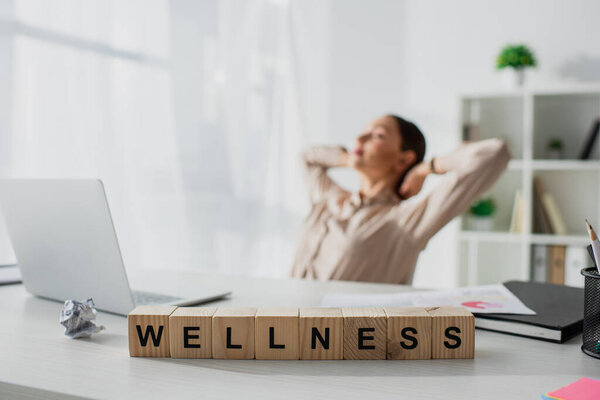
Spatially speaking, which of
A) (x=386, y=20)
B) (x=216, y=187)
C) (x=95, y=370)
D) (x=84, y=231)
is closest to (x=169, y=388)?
(x=95, y=370)

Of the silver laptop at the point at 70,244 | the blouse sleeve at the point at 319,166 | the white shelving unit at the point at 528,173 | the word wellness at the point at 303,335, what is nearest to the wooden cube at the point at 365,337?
the word wellness at the point at 303,335

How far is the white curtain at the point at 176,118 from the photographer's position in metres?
2.03

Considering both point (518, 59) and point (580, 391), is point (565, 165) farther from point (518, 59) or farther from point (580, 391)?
point (580, 391)

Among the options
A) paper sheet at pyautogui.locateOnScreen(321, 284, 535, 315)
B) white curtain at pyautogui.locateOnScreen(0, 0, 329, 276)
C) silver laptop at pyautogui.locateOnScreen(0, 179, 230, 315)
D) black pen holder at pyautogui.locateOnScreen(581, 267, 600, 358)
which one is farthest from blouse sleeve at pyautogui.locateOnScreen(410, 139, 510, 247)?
white curtain at pyautogui.locateOnScreen(0, 0, 329, 276)

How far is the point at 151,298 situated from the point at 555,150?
229 centimetres

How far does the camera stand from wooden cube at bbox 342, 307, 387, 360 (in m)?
0.65

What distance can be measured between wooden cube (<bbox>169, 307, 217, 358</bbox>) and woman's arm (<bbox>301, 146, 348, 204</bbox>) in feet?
Answer: 4.28

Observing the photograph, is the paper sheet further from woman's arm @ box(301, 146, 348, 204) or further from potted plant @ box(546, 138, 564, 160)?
potted plant @ box(546, 138, 564, 160)

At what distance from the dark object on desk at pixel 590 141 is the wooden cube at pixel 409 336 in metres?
2.25

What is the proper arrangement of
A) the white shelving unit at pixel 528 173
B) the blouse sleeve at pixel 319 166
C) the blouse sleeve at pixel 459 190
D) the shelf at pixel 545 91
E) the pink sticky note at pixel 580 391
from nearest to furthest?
the pink sticky note at pixel 580 391, the blouse sleeve at pixel 459 190, the blouse sleeve at pixel 319 166, the shelf at pixel 545 91, the white shelving unit at pixel 528 173

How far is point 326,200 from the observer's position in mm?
1870

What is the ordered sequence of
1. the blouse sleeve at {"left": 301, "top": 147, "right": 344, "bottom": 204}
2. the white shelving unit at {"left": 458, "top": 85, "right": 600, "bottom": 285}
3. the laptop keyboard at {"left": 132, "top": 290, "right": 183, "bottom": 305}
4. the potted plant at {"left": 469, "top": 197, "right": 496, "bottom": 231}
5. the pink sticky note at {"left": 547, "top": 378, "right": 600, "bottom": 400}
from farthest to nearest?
the potted plant at {"left": 469, "top": 197, "right": 496, "bottom": 231}, the white shelving unit at {"left": 458, "top": 85, "right": 600, "bottom": 285}, the blouse sleeve at {"left": 301, "top": 147, "right": 344, "bottom": 204}, the laptop keyboard at {"left": 132, "top": 290, "right": 183, "bottom": 305}, the pink sticky note at {"left": 547, "top": 378, "right": 600, "bottom": 400}

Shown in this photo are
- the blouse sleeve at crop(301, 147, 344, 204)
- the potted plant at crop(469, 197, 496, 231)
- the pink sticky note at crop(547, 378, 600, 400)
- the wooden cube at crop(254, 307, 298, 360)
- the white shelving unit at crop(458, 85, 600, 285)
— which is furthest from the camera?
the potted plant at crop(469, 197, 496, 231)

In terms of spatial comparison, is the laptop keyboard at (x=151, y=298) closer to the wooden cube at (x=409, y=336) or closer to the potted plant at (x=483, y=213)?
the wooden cube at (x=409, y=336)
